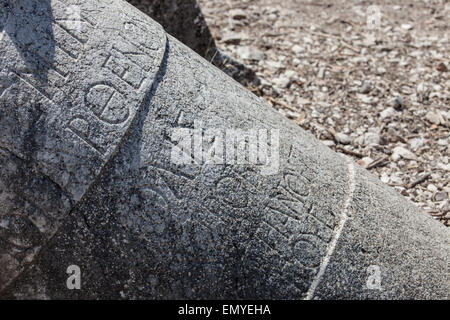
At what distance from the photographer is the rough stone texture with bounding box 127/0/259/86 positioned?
3662 mm

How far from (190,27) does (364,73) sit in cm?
163

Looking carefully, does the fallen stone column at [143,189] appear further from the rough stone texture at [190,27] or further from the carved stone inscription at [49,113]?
the rough stone texture at [190,27]

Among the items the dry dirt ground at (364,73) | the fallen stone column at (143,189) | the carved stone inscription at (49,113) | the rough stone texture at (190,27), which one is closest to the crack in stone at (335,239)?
the fallen stone column at (143,189)

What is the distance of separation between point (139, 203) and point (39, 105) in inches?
20.1

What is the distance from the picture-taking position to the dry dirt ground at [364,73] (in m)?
3.66

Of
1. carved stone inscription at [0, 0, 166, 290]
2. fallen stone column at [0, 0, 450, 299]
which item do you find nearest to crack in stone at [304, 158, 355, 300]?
fallen stone column at [0, 0, 450, 299]

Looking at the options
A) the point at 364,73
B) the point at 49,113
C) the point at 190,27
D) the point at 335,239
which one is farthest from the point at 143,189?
the point at 364,73

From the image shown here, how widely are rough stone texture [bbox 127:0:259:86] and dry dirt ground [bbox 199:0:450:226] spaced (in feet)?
0.91

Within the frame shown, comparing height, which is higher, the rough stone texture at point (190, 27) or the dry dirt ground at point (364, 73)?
the rough stone texture at point (190, 27)

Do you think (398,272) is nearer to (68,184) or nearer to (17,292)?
(68,184)

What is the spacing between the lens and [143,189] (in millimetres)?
1868

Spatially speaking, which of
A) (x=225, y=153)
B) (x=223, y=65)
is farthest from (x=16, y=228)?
(x=223, y=65)

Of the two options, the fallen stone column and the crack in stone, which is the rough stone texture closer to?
the fallen stone column

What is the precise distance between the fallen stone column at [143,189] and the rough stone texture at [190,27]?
1.54 meters
